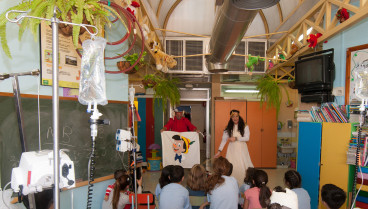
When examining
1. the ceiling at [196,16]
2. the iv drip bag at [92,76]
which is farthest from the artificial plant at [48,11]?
the ceiling at [196,16]

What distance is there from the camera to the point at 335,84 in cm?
302

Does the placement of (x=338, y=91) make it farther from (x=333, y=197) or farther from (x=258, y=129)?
(x=258, y=129)

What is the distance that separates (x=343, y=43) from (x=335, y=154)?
1.51 meters

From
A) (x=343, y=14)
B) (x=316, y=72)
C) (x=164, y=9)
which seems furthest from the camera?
(x=164, y=9)

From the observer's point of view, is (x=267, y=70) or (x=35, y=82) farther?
(x=267, y=70)

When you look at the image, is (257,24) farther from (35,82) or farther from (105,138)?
(35,82)

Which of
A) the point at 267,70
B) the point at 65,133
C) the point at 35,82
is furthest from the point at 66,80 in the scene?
the point at 267,70

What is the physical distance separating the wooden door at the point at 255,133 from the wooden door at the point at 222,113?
213mm

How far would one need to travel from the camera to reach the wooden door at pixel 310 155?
290cm

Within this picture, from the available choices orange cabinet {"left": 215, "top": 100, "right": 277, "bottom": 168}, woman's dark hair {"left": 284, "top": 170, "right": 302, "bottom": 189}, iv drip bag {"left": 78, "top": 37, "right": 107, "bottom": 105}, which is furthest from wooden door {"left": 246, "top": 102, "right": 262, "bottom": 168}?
iv drip bag {"left": 78, "top": 37, "right": 107, "bottom": 105}

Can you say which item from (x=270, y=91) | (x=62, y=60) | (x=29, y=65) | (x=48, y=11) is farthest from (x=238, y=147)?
(x=48, y=11)

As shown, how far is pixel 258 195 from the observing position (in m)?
2.16

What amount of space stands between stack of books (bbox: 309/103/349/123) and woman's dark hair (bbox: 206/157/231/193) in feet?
5.21

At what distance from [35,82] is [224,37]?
2.02m
